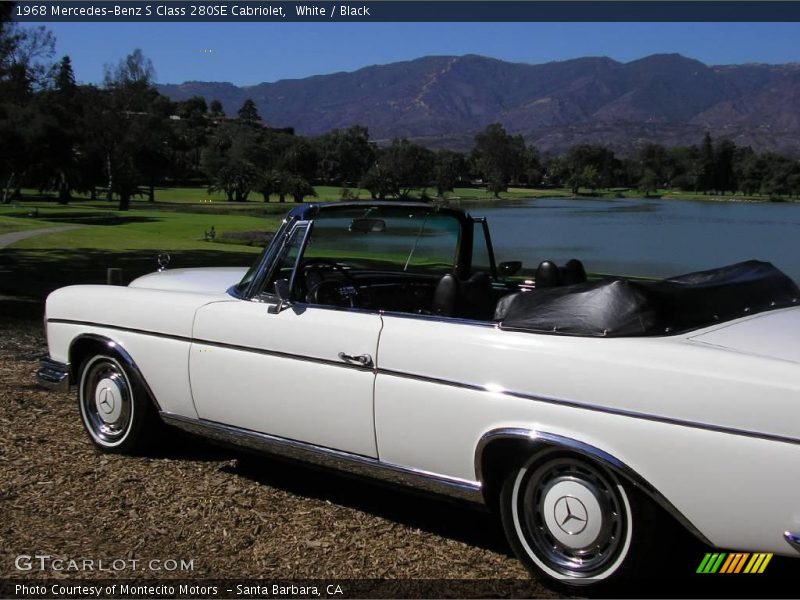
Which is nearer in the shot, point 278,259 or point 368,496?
point 368,496

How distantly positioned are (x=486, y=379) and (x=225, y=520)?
148 centimetres

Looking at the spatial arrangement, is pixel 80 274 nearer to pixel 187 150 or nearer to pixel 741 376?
pixel 741 376

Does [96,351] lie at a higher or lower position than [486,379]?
lower

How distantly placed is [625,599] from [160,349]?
264cm

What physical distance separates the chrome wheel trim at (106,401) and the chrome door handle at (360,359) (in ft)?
5.39

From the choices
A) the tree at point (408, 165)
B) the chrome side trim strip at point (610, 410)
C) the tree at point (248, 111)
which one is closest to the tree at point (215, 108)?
the tree at point (248, 111)

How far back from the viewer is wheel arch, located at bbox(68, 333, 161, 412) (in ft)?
15.1

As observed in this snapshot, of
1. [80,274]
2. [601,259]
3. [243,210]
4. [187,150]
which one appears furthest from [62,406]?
[187,150]

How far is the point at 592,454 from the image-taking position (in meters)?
2.98

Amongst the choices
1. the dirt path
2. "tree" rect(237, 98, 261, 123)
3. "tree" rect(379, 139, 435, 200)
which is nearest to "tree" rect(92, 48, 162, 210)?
the dirt path

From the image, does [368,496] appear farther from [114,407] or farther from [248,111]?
[248,111]

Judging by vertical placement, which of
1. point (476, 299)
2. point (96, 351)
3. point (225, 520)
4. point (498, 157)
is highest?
point (498, 157)

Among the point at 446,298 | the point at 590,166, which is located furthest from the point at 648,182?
the point at 446,298

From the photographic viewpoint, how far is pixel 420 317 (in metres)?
3.62
